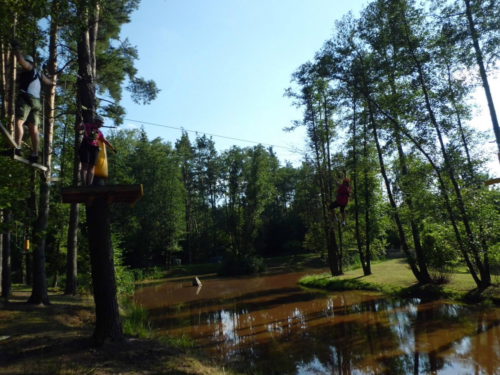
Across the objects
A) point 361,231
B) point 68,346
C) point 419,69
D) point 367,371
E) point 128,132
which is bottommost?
point 367,371

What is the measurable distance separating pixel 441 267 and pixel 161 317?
510 inches

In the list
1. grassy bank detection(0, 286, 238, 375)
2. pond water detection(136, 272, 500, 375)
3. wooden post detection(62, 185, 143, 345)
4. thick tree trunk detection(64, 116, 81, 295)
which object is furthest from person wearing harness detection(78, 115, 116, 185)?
thick tree trunk detection(64, 116, 81, 295)

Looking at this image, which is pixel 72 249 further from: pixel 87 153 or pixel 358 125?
pixel 358 125

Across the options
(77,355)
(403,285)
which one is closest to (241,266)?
(403,285)

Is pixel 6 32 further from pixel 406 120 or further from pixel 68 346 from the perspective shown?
pixel 406 120

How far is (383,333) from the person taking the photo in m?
9.94

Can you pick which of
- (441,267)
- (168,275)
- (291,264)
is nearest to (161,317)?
(441,267)

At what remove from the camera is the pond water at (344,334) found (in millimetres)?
7566

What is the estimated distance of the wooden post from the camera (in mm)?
6270

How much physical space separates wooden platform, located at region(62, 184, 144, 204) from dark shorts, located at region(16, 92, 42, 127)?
120 centimetres

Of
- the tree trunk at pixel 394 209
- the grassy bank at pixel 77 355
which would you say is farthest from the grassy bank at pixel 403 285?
the grassy bank at pixel 77 355

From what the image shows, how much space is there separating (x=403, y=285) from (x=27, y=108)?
16.4 meters

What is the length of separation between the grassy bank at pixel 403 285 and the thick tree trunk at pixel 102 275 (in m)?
12.2

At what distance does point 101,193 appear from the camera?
6137 mm
